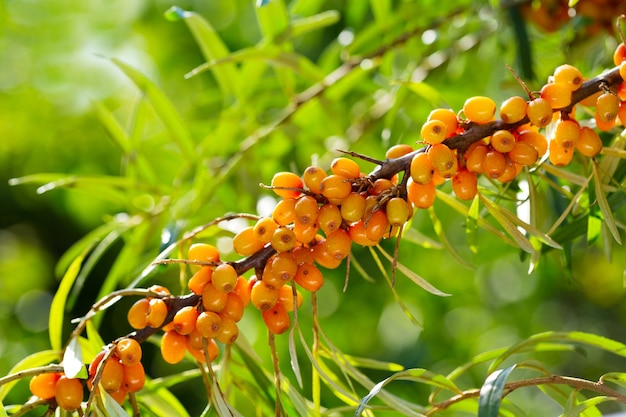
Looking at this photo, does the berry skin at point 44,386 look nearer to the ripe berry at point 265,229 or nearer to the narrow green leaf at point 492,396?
the ripe berry at point 265,229

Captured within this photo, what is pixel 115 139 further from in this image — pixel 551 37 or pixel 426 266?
pixel 426 266

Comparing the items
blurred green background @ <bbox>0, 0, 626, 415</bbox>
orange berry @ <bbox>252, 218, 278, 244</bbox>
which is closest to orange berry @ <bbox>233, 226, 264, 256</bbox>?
orange berry @ <bbox>252, 218, 278, 244</bbox>

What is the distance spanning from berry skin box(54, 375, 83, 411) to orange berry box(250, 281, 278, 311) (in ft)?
0.39

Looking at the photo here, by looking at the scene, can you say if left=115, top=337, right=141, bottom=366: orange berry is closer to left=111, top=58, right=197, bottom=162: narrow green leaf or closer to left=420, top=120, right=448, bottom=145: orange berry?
left=420, top=120, right=448, bottom=145: orange berry

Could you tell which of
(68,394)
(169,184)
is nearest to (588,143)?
(68,394)

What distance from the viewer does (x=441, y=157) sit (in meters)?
0.40

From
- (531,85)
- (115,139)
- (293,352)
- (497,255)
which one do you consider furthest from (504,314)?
(293,352)

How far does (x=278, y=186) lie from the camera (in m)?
0.44

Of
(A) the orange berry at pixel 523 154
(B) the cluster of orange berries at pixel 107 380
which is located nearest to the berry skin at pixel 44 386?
(B) the cluster of orange berries at pixel 107 380

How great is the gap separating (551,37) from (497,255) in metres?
0.64

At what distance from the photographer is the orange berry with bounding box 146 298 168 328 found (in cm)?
45

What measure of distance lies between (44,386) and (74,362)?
0.14 ft

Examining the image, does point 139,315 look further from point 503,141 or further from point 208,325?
point 503,141

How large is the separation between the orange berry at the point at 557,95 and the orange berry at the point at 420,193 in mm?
84
